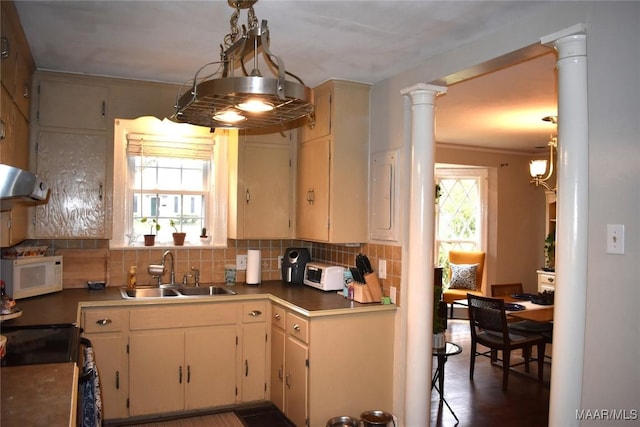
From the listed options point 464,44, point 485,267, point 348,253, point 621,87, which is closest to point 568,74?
point 621,87

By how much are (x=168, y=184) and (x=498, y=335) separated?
10.6ft

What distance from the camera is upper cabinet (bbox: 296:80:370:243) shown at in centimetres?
372

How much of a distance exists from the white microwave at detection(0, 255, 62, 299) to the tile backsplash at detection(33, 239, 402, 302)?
22cm

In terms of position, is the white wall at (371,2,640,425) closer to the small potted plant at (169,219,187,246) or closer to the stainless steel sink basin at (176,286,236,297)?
the stainless steel sink basin at (176,286,236,297)

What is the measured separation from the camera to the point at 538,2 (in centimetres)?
235

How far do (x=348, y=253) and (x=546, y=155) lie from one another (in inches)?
191

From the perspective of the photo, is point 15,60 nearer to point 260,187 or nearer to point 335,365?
point 260,187

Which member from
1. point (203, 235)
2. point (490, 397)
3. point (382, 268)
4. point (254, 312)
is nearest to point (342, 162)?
point (382, 268)

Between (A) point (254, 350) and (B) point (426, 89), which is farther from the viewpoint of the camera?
(A) point (254, 350)

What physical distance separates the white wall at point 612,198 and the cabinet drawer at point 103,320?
2.71m

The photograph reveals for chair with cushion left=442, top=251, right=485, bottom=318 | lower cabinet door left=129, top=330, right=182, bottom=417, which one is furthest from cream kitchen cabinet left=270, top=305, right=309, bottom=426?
chair with cushion left=442, top=251, right=485, bottom=318

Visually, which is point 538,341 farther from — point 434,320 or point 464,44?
point 464,44

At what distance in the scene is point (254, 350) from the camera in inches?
149

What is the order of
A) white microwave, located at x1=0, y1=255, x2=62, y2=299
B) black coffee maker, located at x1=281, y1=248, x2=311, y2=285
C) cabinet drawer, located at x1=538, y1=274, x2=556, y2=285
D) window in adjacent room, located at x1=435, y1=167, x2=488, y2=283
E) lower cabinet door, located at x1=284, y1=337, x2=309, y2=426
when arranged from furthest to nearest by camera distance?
1. window in adjacent room, located at x1=435, y1=167, x2=488, y2=283
2. cabinet drawer, located at x1=538, y1=274, x2=556, y2=285
3. black coffee maker, located at x1=281, y1=248, x2=311, y2=285
4. lower cabinet door, located at x1=284, y1=337, x2=309, y2=426
5. white microwave, located at x1=0, y1=255, x2=62, y2=299
